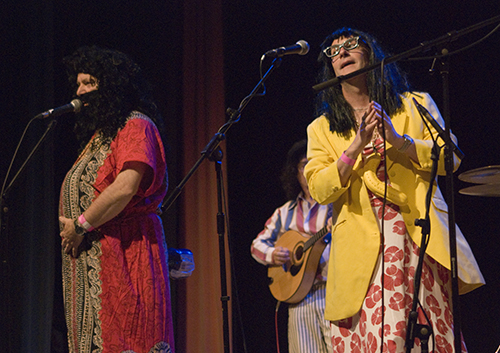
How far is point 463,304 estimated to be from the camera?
383 cm

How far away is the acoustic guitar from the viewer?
13.1 feet

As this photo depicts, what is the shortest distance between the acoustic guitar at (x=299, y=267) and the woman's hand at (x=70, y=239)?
80.7 inches

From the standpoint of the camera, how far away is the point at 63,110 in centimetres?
265

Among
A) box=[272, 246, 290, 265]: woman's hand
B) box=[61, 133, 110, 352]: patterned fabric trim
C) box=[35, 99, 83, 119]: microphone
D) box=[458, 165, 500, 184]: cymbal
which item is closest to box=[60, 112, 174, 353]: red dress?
box=[61, 133, 110, 352]: patterned fabric trim

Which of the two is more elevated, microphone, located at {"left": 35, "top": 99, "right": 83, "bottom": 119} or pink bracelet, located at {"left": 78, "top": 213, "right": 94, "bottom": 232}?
microphone, located at {"left": 35, "top": 99, "right": 83, "bottom": 119}

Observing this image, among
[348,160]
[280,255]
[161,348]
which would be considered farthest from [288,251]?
[348,160]

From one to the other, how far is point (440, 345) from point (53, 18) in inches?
163

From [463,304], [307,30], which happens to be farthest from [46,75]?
[463,304]

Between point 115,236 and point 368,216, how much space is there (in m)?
1.21

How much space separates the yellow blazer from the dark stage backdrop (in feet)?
5.63

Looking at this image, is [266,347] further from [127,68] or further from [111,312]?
[127,68]

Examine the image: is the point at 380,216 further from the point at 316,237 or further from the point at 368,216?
the point at 316,237

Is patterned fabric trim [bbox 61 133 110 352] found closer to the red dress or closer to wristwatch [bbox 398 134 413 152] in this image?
the red dress

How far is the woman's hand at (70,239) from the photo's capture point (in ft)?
7.94
